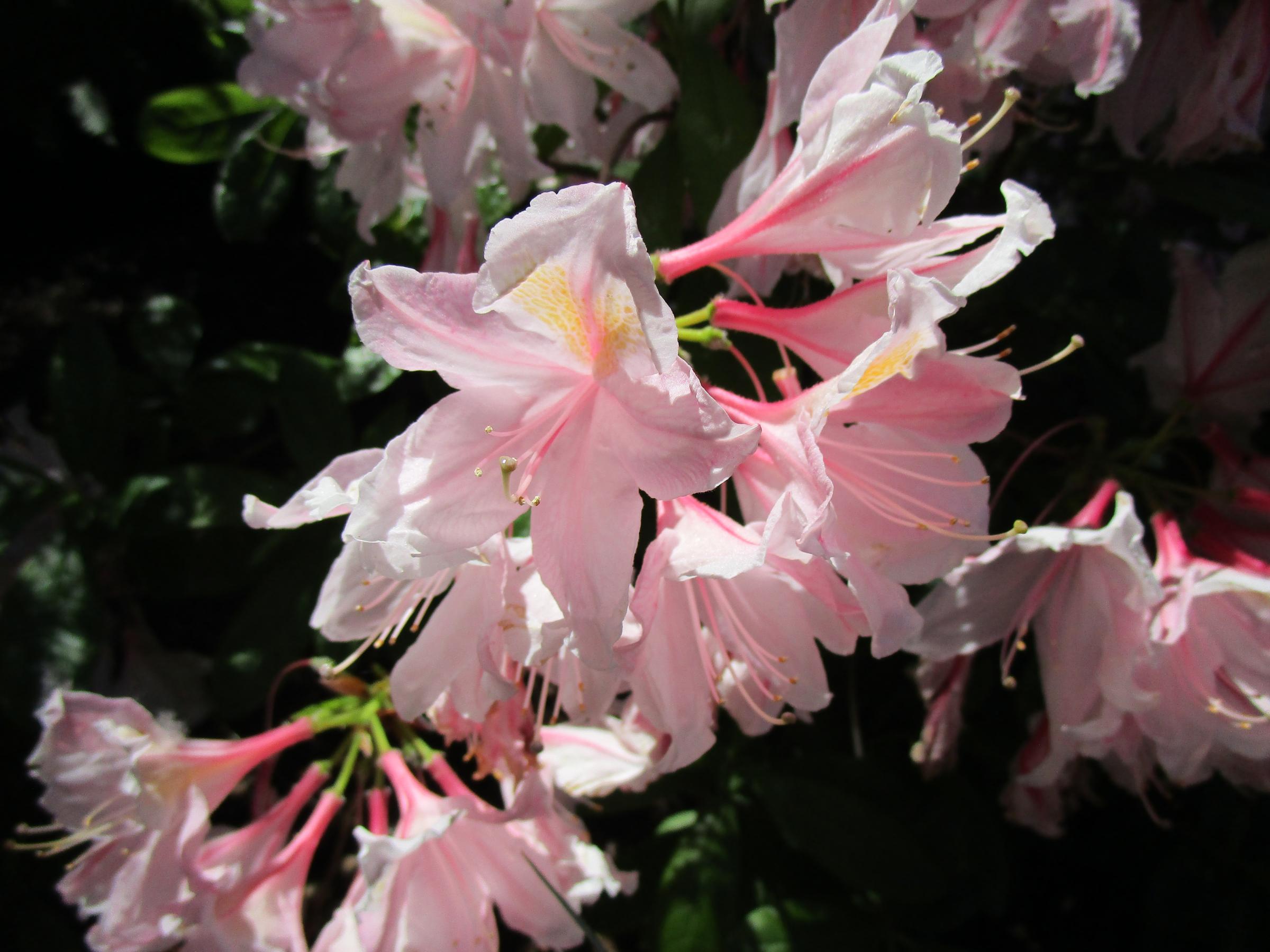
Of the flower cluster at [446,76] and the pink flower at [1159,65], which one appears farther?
the pink flower at [1159,65]

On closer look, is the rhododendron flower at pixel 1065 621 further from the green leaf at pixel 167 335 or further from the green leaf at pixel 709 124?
the green leaf at pixel 167 335

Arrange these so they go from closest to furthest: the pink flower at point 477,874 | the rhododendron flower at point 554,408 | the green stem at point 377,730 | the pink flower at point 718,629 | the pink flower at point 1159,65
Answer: the rhododendron flower at point 554,408 → the pink flower at point 718,629 → the pink flower at point 477,874 → the green stem at point 377,730 → the pink flower at point 1159,65

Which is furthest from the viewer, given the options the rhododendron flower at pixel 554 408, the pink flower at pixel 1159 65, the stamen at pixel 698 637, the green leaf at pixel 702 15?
the pink flower at pixel 1159 65

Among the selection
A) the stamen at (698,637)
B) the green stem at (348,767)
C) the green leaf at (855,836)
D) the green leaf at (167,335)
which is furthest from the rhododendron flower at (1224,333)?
the green leaf at (167,335)

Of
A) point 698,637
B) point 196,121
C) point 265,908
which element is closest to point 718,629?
point 698,637

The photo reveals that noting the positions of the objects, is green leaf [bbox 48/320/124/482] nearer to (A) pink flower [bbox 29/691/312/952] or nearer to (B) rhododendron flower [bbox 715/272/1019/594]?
(A) pink flower [bbox 29/691/312/952]

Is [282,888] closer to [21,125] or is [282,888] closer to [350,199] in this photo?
[350,199]
